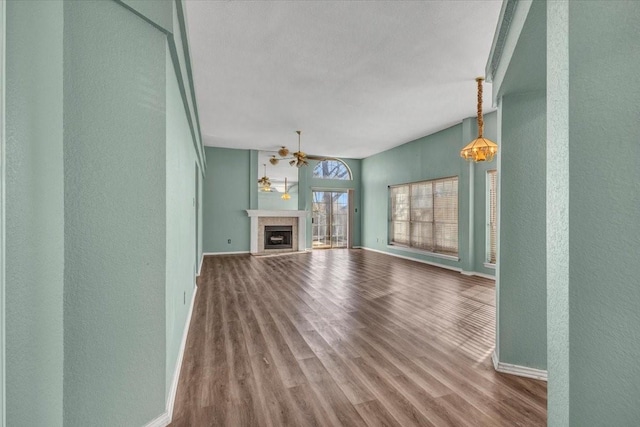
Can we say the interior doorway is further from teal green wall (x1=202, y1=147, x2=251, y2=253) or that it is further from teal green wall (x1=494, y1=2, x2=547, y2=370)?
teal green wall (x1=494, y1=2, x2=547, y2=370)

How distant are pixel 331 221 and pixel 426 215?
337 centimetres

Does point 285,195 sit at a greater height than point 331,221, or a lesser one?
greater

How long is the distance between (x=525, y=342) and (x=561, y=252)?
1.63 metres

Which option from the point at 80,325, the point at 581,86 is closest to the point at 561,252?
the point at 581,86

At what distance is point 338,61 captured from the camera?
3346 millimetres

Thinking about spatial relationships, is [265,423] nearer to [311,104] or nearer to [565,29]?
[565,29]

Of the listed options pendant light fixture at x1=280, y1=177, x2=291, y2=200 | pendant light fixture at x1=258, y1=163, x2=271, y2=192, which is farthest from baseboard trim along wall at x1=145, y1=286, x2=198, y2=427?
pendant light fixture at x1=280, y1=177, x2=291, y2=200

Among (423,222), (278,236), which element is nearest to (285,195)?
(278,236)

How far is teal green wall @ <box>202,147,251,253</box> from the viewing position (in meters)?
7.97

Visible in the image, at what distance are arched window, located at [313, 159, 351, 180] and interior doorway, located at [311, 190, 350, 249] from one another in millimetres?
533

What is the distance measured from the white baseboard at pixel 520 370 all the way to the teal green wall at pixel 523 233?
0.10 feet

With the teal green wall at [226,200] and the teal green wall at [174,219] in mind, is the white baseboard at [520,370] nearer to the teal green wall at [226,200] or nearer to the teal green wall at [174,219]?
the teal green wall at [174,219]

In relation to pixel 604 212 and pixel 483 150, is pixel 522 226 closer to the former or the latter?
pixel 604 212

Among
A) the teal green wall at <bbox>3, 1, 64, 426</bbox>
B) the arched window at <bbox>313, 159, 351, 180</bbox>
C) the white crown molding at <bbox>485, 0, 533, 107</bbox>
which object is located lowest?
the teal green wall at <bbox>3, 1, 64, 426</bbox>
